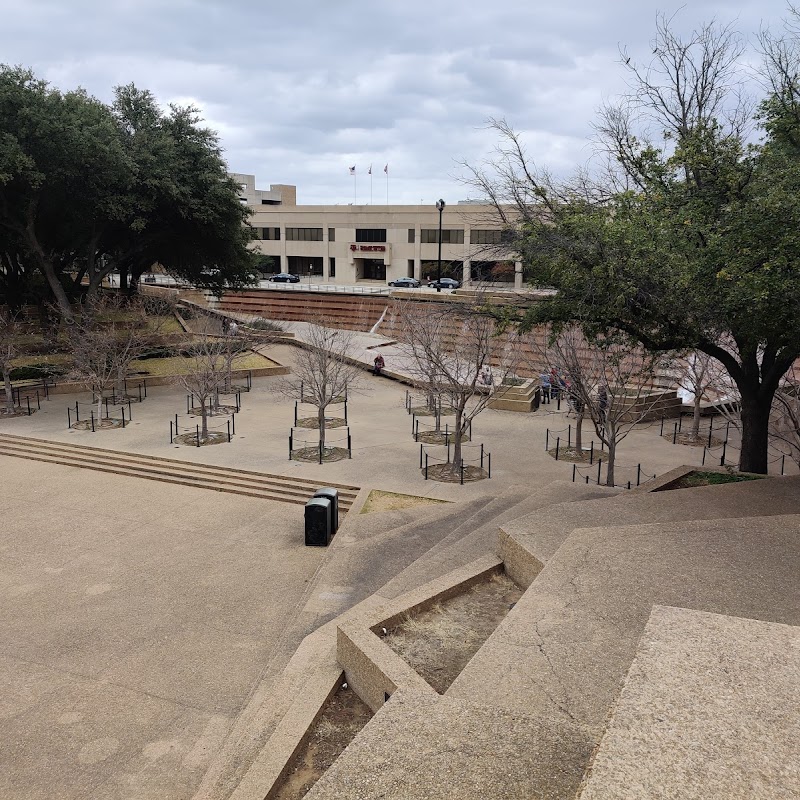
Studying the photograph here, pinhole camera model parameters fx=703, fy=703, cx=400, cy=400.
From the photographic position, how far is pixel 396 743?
16.4 feet

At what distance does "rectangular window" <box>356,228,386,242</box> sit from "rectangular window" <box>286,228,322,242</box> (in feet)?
17.0

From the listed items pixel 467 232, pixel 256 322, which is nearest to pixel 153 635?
pixel 256 322

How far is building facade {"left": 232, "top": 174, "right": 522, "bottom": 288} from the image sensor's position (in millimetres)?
69125

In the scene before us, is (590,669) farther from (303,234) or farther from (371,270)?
(303,234)

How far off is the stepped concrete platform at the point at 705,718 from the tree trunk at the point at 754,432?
11.5 m

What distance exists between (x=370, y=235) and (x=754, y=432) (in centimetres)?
5945

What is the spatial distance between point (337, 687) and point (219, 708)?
1.99 m

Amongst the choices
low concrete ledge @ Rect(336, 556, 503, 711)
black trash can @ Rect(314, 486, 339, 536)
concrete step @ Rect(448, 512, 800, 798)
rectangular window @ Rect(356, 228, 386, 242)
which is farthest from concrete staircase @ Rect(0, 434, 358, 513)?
rectangular window @ Rect(356, 228, 386, 242)

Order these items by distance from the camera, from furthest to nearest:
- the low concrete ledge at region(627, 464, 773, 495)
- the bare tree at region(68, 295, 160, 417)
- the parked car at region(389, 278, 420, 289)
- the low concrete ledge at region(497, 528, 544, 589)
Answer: the parked car at region(389, 278, 420, 289) < the bare tree at region(68, 295, 160, 417) < the low concrete ledge at region(627, 464, 773, 495) < the low concrete ledge at region(497, 528, 544, 589)

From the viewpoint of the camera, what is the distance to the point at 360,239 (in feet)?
240

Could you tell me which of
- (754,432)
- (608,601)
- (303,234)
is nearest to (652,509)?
(608,601)

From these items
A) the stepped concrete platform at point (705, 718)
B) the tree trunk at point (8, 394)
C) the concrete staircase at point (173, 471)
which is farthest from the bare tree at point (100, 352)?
the stepped concrete platform at point (705, 718)

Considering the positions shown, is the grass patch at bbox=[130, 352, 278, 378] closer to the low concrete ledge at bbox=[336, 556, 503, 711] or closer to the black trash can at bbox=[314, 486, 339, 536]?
the black trash can at bbox=[314, 486, 339, 536]

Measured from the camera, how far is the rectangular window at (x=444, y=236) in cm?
6806
